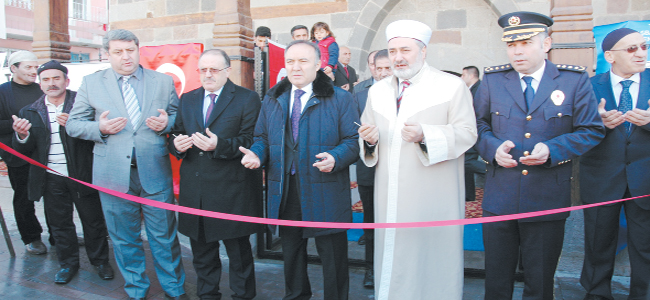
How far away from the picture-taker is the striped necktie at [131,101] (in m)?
3.57

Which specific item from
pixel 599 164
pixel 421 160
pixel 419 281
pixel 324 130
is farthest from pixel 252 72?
pixel 599 164

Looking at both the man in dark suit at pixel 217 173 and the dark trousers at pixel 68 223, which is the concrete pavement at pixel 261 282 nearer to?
the dark trousers at pixel 68 223

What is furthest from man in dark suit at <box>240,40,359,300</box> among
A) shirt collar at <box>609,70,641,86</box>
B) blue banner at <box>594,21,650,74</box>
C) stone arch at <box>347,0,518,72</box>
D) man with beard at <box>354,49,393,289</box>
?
stone arch at <box>347,0,518,72</box>

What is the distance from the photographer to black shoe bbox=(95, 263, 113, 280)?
418cm

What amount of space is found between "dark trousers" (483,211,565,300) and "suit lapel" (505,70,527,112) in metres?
0.75

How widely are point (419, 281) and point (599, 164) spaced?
166 cm

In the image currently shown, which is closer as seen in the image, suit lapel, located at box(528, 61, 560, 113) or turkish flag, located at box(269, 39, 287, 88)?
suit lapel, located at box(528, 61, 560, 113)

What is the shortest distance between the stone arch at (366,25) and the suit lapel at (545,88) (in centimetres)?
470

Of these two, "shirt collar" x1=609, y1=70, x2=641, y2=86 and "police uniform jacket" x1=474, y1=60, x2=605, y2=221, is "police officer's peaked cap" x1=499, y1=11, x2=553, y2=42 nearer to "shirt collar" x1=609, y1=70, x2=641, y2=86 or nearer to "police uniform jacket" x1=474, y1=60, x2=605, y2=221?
"police uniform jacket" x1=474, y1=60, x2=605, y2=221

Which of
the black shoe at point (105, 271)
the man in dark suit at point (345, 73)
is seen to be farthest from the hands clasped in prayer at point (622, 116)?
the black shoe at point (105, 271)

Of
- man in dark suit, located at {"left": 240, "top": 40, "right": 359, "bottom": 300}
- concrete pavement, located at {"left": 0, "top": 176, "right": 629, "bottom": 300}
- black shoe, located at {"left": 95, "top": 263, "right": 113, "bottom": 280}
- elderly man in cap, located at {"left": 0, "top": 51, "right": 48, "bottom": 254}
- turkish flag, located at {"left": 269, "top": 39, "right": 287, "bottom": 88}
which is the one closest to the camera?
man in dark suit, located at {"left": 240, "top": 40, "right": 359, "bottom": 300}

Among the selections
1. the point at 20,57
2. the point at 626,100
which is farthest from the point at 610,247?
the point at 20,57

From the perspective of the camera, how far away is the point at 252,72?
4680mm

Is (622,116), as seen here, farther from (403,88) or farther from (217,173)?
(217,173)
